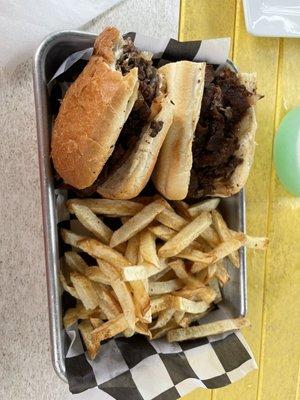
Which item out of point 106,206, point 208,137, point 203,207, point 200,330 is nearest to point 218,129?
point 208,137

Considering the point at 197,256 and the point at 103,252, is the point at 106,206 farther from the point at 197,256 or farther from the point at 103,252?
the point at 197,256

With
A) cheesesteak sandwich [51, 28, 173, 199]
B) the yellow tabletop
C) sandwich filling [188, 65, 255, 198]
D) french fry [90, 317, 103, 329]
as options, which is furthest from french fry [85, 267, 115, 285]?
the yellow tabletop

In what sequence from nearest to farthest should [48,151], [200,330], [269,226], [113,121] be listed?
[113,121] < [48,151] < [200,330] < [269,226]

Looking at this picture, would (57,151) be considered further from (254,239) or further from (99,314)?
(254,239)

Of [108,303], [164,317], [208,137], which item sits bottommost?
[164,317]

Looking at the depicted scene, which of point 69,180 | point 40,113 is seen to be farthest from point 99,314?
point 40,113

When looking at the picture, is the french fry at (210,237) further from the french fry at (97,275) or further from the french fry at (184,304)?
the french fry at (97,275)

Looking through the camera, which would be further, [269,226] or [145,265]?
[269,226]
